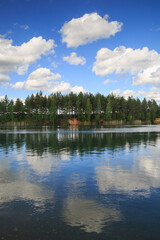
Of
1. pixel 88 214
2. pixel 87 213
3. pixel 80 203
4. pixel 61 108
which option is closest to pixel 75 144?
pixel 80 203

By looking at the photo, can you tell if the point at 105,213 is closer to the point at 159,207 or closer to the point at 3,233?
the point at 159,207

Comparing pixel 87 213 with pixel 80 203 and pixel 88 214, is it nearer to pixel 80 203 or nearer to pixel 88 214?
pixel 88 214

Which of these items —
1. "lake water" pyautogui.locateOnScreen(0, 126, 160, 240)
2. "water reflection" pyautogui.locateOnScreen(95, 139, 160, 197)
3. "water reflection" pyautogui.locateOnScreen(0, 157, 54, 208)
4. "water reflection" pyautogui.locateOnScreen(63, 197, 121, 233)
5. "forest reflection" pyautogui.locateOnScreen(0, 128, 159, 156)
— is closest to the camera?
"lake water" pyautogui.locateOnScreen(0, 126, 160, 240)

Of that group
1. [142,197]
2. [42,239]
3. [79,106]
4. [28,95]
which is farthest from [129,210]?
[28,95]

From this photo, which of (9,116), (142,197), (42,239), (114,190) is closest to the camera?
(42,239)

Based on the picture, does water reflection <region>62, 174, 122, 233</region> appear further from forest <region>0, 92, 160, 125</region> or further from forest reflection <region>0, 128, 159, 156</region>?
forest <region>0, 92, 160, 125</region>

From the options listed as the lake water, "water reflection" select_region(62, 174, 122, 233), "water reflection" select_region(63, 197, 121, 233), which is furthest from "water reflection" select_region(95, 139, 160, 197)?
"water reflection" select_region(63, 197, 121, 233)

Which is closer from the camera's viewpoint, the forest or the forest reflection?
the forest reflection

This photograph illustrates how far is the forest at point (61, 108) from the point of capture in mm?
174663

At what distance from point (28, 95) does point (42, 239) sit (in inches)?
7566

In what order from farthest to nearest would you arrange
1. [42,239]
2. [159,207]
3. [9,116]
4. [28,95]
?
[28,95]
[9,116]
[159,207]
[42,239]

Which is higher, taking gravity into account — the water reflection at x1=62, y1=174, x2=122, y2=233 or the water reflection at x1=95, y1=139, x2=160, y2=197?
the water reflection at x1=62, y1=174, x2=122, y2=233

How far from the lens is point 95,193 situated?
11734mm

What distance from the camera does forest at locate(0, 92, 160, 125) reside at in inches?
6876
